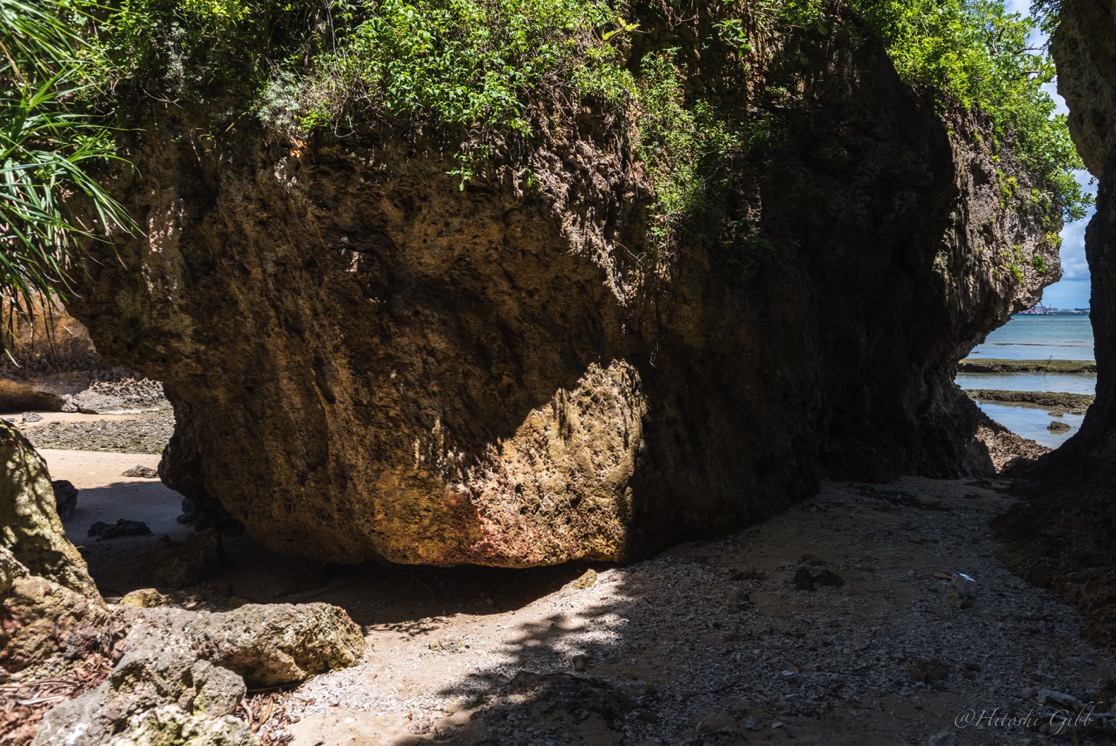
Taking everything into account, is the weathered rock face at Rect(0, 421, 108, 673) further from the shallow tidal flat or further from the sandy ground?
the shallow tidal flat

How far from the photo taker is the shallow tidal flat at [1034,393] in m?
21.7

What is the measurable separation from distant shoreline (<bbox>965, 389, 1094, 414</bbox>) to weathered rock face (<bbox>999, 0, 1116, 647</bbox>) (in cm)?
1679

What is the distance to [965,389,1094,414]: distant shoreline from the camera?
2438 centimetres

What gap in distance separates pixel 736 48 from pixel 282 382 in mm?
5517

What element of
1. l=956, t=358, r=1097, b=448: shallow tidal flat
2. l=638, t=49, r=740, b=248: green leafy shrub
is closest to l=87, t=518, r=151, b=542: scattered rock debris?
l=638, t=49, r=740, b=248: green leafy shrub

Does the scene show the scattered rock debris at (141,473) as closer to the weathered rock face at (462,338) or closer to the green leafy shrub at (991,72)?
the weathered rock face at (462,338)

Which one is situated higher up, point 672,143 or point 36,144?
point 672,143

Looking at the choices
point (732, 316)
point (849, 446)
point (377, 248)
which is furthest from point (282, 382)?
point (849, 446)

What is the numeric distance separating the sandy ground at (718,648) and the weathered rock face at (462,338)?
467 millimetres

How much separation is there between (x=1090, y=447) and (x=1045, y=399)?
20.0 metres

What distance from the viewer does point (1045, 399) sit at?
25562mm

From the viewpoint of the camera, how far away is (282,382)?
6094 millimetres

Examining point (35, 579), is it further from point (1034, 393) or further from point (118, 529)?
point (1034, 393)

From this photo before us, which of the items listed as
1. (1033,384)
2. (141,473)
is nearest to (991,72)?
(141,473)
